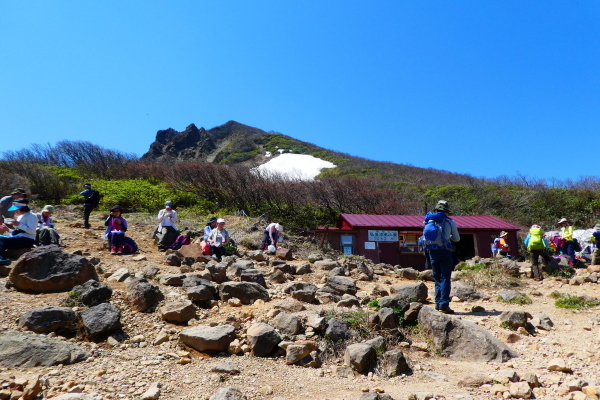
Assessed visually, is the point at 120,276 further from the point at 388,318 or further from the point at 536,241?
the point at 536,241

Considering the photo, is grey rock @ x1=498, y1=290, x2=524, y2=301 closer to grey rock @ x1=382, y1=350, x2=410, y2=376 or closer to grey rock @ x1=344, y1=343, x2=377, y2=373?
grey rock @ x1=382, y1=350, x2=410, y2=376

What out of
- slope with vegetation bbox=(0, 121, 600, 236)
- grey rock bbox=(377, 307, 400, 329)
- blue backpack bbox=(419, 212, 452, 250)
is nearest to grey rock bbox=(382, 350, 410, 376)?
grey rock bbox=(377, 307, 400, 329)

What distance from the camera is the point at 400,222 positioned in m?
16.4

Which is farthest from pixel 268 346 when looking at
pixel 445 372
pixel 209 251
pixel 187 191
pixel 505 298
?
pixel 187 191

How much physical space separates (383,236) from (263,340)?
12282 mm

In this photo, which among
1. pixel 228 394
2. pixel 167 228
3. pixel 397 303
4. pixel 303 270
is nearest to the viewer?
pixel 228 394

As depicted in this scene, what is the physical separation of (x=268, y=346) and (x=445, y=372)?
5.92ft

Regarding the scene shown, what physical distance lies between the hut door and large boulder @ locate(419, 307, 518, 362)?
36.5 feet

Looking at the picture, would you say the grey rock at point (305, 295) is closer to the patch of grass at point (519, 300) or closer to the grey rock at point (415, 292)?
the grey rock at point (415, 292)

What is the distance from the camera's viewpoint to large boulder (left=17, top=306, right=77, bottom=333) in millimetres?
4234

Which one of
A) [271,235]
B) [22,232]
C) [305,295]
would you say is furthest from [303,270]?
[22,232]

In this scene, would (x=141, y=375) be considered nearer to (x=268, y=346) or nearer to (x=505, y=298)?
(x=268, y=346)

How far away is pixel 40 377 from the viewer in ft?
11.0

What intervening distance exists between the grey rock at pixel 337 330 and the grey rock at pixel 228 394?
57.7 inches
